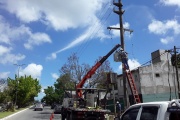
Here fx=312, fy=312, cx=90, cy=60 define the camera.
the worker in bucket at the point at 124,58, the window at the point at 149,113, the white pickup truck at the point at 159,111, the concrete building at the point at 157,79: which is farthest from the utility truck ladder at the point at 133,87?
the concrete building at the point at 157,79

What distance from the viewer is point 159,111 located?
613cm

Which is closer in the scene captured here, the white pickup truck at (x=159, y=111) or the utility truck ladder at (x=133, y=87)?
the white pickup truck at (x=159, y=111)

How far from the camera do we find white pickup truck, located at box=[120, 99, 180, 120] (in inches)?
233

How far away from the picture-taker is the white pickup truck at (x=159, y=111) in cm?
592

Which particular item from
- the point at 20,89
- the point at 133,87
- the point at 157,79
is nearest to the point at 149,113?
the point at 133,87

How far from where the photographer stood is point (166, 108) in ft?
20.0

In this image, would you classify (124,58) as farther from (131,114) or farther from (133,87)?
(131,114)

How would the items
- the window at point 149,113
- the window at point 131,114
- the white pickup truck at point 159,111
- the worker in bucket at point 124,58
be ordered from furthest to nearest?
the worker in bucket at point 124,58
the window at point 131,114
the window at point 149,113
the white pickup truck at point 159,111

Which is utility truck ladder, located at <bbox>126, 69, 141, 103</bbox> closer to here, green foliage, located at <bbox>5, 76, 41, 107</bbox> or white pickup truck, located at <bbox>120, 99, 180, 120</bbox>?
white pickup truck, located at <bbox>120, 99, 180, 120</bbox>

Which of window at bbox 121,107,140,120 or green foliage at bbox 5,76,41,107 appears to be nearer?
window at bbox 121,107,140,120

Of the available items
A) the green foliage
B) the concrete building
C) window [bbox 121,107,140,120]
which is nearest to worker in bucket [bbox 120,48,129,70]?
Result: window [bbox 121,107,140,120]

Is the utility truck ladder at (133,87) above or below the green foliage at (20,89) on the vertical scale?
below

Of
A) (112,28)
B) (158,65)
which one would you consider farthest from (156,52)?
(112,28)

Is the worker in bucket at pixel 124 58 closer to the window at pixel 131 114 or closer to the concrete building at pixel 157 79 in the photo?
the window at pixel 131 114
